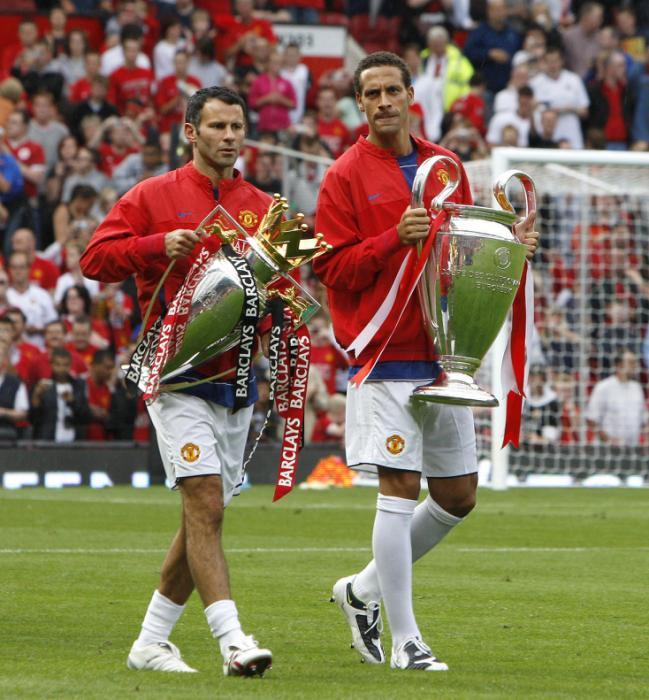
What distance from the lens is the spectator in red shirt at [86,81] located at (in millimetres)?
21062

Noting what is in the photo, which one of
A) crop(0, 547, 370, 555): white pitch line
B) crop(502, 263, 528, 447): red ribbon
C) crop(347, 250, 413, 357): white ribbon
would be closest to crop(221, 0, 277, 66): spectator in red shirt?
crop(0, 547, 370, 555): white pitch line

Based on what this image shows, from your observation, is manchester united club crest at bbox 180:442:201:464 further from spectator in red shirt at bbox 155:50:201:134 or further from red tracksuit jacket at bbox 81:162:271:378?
spectator in red shirt at bbox 155:50:201:134

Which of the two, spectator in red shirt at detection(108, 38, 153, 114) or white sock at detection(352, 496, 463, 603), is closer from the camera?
white sock at detection(352, 496, 463, 603)

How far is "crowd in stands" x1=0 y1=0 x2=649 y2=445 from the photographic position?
1809 cm

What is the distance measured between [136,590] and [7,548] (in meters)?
2.35

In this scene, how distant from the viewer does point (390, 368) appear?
656 centimetres

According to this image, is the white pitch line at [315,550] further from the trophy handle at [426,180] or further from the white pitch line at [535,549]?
the trophy handle at [426,180]

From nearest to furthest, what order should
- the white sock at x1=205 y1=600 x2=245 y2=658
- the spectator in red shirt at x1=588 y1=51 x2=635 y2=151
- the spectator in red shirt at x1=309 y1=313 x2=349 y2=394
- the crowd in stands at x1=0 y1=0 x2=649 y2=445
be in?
1. the white sock at x1=205 y1=600 x2=245 y2=658
2. the crowd in stands at x1=0 y1=0 x2=649 y2=445
3. the spectator in red shirt at x1=309 y1=313 x2=349 y2=394
4. the spectator in red shirt at x1=588 y1=51 x2=635 y2=151

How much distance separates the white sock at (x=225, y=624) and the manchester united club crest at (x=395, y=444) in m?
0.92

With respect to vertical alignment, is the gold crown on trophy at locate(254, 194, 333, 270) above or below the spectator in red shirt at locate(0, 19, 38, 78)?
below

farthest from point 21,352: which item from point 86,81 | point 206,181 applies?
point 206,181

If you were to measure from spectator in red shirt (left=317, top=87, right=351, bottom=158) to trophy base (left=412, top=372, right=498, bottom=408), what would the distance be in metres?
15.9

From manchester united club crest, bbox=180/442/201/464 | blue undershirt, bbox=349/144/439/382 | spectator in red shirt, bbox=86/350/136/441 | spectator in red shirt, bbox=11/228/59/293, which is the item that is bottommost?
Result: spectator in red shirt, bbox=86/350/136/441

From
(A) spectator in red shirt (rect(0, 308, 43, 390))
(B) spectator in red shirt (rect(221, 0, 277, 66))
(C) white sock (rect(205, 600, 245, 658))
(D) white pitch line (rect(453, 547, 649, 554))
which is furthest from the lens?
(B) spectator in red shirt (rect(221, 0, 277, 66))
